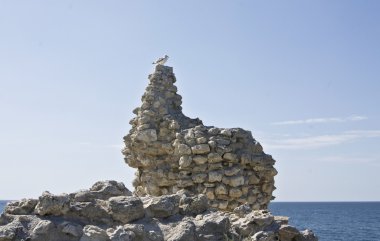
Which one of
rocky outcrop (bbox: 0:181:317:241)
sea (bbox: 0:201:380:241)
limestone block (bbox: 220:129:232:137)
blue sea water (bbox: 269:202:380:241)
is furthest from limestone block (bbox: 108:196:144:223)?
blue sea water (bbox: 269:202:380:241)

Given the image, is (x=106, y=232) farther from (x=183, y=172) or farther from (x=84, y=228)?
(x=183, y=172)

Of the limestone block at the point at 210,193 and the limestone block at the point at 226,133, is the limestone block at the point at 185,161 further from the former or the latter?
the limestone block at the point at 226,133

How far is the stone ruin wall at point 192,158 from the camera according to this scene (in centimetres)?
1182

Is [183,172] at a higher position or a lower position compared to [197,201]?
higher

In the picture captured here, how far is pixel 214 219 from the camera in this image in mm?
6852

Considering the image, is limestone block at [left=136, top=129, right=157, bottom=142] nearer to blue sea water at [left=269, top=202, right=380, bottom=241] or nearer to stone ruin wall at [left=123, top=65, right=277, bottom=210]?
stone ruin wall at [left=123, top=65, right=277, bottom=210]

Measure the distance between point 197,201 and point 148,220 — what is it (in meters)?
0.84

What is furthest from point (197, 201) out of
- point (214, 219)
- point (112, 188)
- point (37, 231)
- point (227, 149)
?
point (227, 149)

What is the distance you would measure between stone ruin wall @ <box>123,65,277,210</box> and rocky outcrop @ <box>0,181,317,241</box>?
4.36m

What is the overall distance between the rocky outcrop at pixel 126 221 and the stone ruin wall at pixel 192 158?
14.3 ft

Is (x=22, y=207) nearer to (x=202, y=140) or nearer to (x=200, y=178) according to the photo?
(x=200, y=178)

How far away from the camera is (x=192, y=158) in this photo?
12023mm

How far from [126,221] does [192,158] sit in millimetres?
5390

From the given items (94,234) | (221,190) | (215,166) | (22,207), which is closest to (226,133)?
(215,166)
